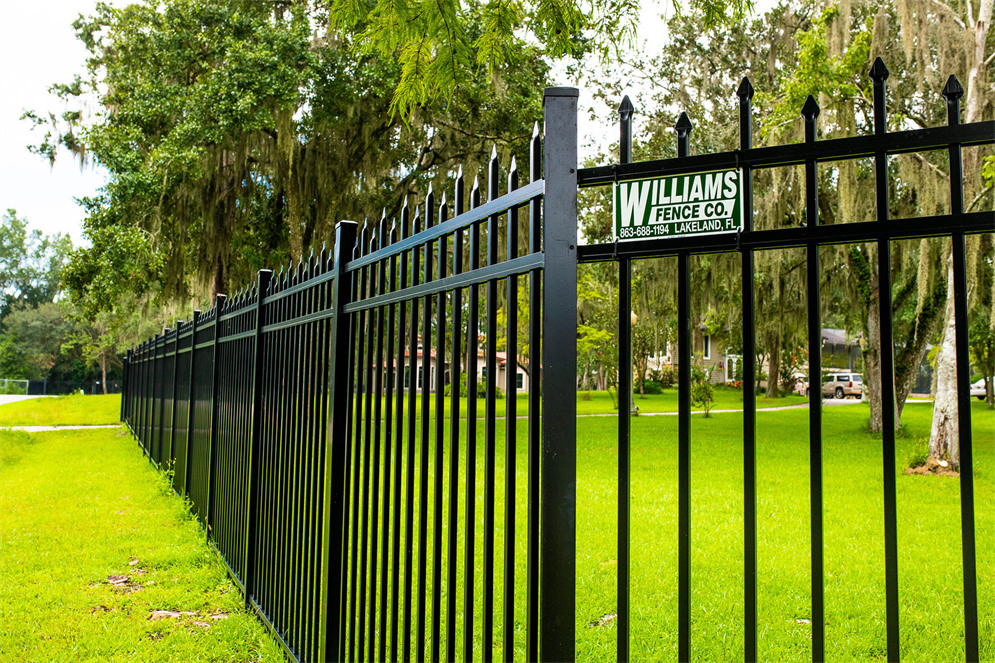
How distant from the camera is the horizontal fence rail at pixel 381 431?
178 centimetres

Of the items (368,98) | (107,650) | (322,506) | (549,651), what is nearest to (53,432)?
(368,98)

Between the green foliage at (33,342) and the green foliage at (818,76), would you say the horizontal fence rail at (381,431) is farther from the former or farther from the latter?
the green foliage at (33,342)

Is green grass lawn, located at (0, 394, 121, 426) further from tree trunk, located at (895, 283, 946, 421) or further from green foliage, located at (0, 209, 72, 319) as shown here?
green foliage, located at (0, 209, 72, 319)

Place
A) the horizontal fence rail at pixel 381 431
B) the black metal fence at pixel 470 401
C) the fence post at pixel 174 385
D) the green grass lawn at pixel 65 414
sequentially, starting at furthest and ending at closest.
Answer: the green grass lawn at pixel 65 414
the fence post at pixel 174 385
the horizontal fence rail at pixel 381 431
the black metal fence at pixel 470 401

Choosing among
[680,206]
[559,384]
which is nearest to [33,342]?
[559,384]

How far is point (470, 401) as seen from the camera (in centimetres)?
212

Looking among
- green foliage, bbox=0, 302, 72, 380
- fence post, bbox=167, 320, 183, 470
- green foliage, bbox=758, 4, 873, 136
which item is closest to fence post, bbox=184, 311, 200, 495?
fence post, bbox=167, 320, 183, 470

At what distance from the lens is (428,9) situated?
3.83 m

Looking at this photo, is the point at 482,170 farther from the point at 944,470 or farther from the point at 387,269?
the point at 387,269

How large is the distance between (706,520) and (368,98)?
10.00m

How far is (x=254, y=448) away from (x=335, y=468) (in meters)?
1.61

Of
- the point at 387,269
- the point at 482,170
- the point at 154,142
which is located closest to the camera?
the point at 387,269

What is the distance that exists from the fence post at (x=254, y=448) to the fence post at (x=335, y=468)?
4.71 feet

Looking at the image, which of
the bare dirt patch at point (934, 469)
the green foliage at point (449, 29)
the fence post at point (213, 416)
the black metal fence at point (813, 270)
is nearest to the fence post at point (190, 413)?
the fence post at point (213, 416)
